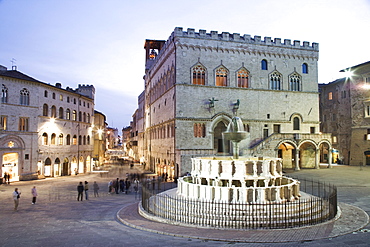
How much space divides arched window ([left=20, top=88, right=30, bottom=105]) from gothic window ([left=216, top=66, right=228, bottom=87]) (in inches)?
880

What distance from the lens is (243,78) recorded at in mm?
36000

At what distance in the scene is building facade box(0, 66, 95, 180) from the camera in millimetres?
31656

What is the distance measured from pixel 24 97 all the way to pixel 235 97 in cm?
2479

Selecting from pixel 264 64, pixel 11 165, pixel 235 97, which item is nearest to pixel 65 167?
pixel 11 165

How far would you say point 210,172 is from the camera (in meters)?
15.6

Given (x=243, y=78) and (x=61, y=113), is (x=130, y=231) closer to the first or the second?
→ (x=243, y=78)

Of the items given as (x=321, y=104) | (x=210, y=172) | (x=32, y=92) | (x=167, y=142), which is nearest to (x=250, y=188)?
(x=210, y=172)

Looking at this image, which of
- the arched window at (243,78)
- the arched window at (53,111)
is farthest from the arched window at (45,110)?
the arched window at (243,78)

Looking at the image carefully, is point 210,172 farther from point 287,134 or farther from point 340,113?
point 340,113

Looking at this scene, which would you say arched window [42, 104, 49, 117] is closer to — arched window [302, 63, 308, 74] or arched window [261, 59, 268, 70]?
arched window [261, 59, 268, 70]

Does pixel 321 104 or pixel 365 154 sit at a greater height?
pixel 321 104

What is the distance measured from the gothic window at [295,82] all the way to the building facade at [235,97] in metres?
0.12

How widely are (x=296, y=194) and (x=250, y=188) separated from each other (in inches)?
121

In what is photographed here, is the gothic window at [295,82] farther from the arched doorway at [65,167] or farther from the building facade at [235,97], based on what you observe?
the arched doorway at [65,167]
